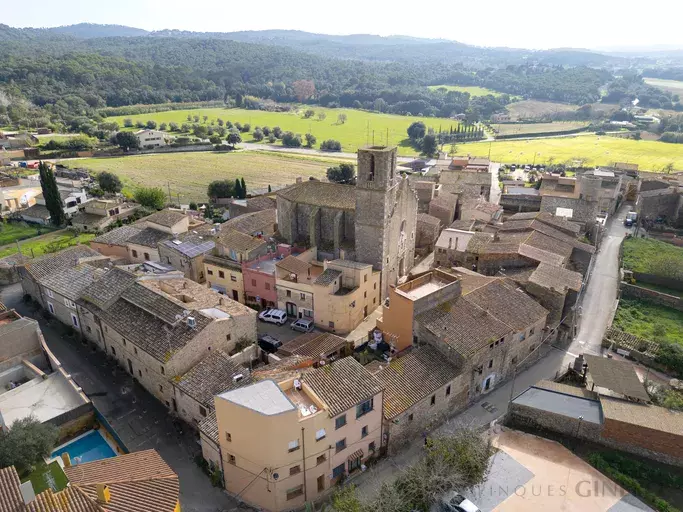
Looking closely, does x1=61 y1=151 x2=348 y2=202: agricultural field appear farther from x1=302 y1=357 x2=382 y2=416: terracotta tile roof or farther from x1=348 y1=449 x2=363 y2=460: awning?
x1=348 y1=449 x2=363 y2=460: awning

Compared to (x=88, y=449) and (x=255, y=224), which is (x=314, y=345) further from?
(x=255, y=224)

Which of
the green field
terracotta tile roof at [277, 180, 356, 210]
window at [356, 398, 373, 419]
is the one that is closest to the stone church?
terracotta tile roof at [277, 180, 356, 210]

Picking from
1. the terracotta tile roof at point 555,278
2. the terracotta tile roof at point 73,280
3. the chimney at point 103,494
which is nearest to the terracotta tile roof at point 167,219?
the terracotta tile roof at point 73,280

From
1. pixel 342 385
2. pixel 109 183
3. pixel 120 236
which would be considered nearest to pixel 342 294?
pixel 342 385

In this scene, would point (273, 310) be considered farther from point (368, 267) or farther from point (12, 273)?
point (12, 273)

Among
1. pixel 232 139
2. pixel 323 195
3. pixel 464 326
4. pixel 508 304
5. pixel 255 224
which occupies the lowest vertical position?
pixel 232 139

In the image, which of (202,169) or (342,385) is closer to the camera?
(342,385)

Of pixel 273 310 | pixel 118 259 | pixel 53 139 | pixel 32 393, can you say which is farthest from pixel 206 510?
pixel 53 139
